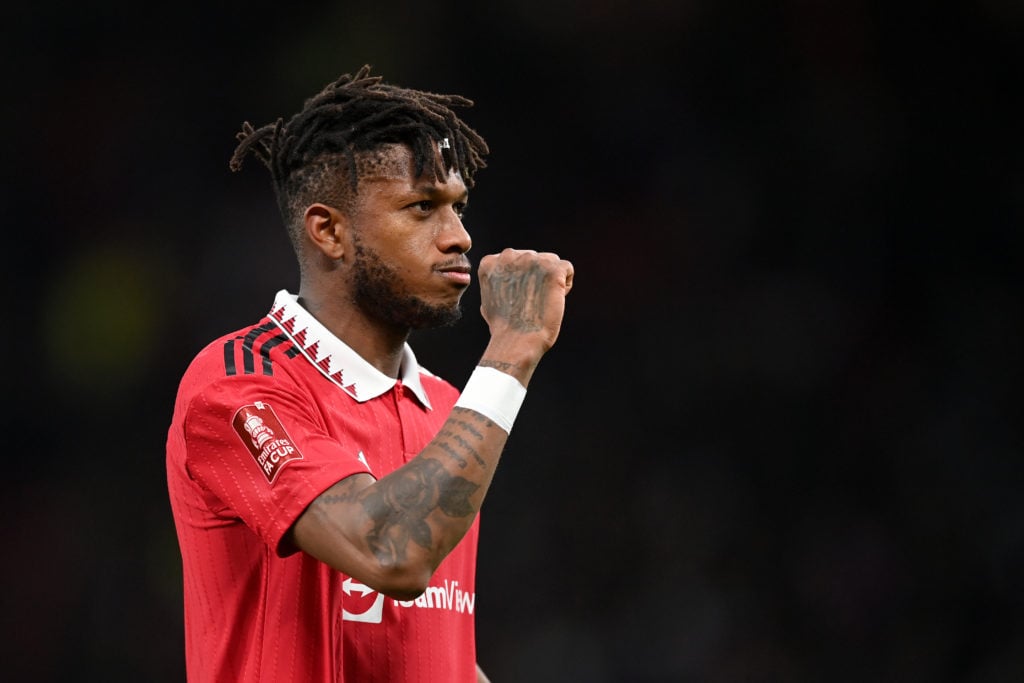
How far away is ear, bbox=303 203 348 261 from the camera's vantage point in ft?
7.30

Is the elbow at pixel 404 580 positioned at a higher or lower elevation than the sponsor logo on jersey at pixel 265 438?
lower

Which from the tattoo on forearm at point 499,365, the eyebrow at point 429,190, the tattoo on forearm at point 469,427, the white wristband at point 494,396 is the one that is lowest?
the tattoo on forearm at point 469,427

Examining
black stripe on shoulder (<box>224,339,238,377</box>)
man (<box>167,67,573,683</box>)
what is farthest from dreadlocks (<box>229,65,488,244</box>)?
black stripe on shoulder (<box>224,339,238,377</box>)

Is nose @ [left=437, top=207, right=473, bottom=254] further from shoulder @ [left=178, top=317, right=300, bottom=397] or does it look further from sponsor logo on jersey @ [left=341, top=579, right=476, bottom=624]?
sponsor logo on jersey @ [left=341, top=579, right=476, bottom=624]

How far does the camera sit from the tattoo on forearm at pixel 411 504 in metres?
1.69

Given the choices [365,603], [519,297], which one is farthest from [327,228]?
[365,603]

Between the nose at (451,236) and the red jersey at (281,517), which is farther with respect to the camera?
the nose at (451,236)

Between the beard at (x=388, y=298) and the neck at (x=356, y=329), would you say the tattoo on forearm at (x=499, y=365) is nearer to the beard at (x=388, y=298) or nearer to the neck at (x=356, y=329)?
the beard at (x=388, y=298)

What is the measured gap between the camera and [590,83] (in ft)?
18.1

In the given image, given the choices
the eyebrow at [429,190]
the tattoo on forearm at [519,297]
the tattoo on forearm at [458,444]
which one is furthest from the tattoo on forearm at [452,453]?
the eyebrow at [429,190]

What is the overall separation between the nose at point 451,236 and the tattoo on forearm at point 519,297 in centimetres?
19

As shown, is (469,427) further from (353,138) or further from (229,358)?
(353,138)

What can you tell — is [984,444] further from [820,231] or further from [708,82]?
[708,82]

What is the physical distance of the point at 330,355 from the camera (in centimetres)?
216
